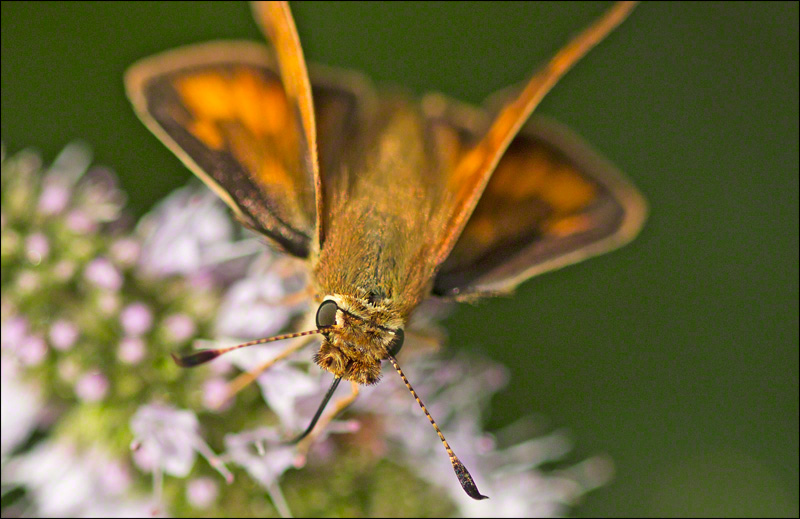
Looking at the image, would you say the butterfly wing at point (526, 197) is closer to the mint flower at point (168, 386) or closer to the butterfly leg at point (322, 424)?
the mint flower at point (168, 386)

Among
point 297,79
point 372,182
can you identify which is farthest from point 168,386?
point 297,79

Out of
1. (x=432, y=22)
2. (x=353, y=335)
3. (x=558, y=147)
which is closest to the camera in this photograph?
(x=353, y=335)

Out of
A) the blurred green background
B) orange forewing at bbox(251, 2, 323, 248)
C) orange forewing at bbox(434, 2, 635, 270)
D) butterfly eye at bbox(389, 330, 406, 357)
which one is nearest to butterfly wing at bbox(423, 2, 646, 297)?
orange forewing at bbox(434, 2, 635, 270)

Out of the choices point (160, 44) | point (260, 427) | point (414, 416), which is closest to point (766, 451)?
point (414, 416)

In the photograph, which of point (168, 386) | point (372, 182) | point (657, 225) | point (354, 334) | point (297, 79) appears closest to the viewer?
point (354, 334)

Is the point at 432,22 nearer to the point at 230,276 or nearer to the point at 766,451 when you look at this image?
the point at 230,276

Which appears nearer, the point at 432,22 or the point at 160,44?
the point at 160,44

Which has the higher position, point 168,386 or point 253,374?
point 253,374

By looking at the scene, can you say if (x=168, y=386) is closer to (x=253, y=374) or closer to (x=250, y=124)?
(x=253, y=374)
